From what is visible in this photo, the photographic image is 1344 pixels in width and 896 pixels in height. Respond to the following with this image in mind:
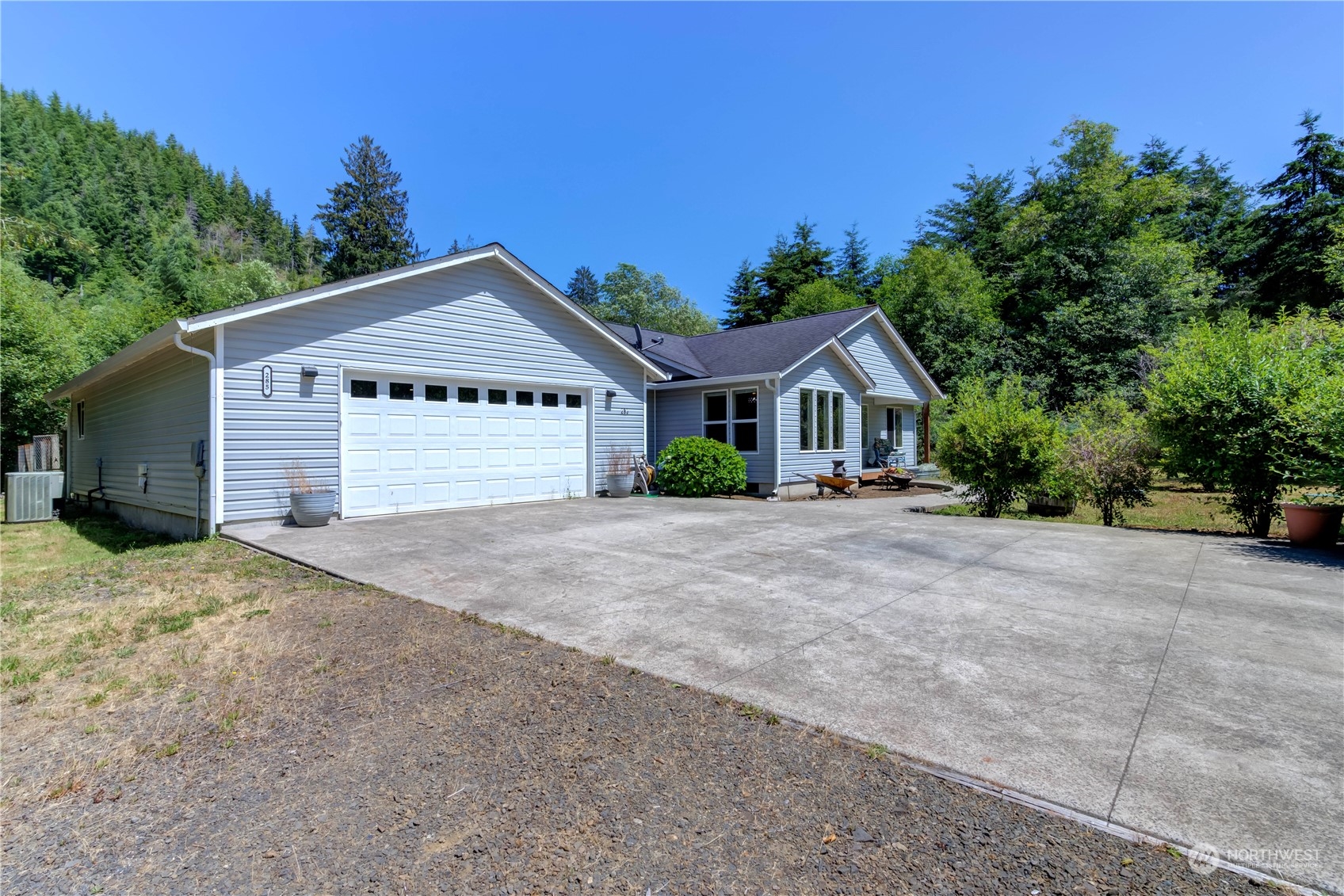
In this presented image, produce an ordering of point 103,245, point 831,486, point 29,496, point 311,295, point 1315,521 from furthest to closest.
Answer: point 103,245, point 831,486, point 29,496, point 311,295, point 1315,521

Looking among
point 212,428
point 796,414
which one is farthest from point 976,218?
point 212,428

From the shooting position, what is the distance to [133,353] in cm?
945

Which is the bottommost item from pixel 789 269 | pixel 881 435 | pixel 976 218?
pixel 881 435

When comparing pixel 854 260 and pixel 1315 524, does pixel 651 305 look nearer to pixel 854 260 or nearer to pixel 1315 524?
pixel 854 260

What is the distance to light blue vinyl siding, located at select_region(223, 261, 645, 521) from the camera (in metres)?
8.55


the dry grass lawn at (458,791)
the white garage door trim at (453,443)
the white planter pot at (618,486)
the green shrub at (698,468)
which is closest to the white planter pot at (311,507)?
the white garage door trim at (453,443)

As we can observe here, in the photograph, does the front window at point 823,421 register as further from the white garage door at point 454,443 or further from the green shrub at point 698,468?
the white garage door at point 454,443

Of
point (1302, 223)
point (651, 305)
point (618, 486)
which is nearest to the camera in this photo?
point (618, 486)

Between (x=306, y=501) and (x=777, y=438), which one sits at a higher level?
(x=777, y=438)

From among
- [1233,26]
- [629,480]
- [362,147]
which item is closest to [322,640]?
[629,480]

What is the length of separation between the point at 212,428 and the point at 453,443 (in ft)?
11.4

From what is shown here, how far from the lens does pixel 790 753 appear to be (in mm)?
2607

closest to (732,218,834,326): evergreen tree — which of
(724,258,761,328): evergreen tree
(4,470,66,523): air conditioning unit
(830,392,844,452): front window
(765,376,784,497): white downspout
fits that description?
(724,258,761,328): evergreen tree

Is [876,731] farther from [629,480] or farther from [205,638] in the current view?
[629,480]
